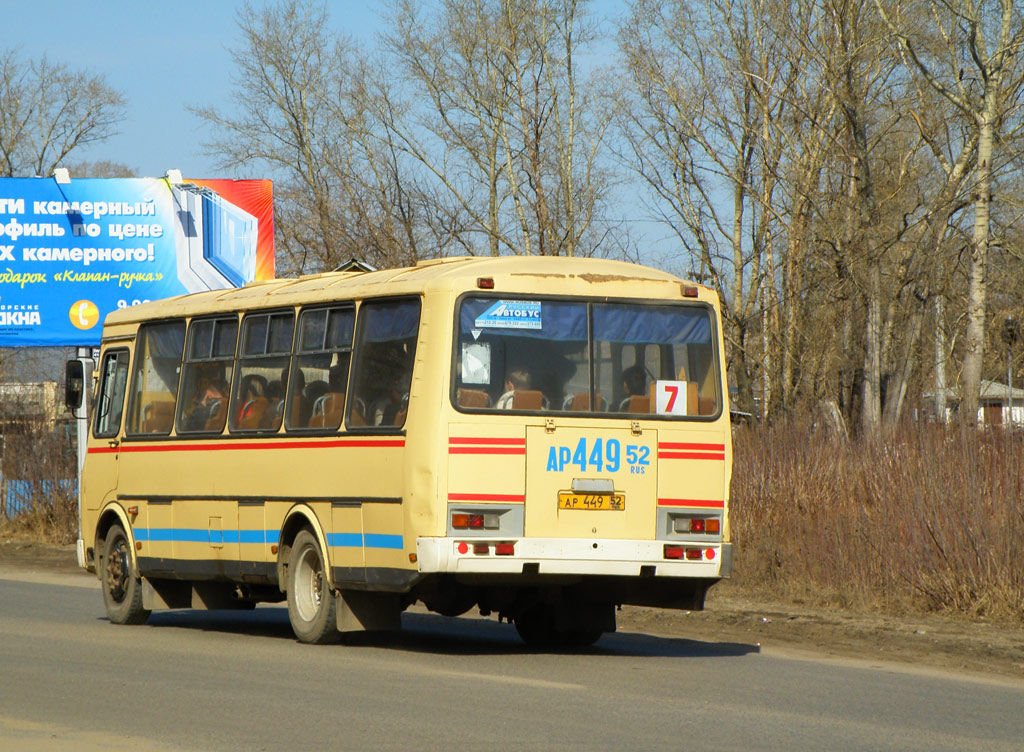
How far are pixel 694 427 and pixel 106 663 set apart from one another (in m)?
4.68

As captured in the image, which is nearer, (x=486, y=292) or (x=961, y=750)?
(x=961, y=750)

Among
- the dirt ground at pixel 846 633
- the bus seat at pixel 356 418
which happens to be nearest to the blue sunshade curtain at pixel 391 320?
the bus seat at pixel 356 418

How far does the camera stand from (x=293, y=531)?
514 inches

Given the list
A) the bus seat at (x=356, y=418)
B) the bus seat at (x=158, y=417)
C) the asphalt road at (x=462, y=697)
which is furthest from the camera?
the bus seat at (x=158, y=417)

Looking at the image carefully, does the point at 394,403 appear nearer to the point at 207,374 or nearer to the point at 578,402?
the point at 578,402

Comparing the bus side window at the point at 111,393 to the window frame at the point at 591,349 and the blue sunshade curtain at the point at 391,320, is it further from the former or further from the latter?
the window frame at the point at 591,349

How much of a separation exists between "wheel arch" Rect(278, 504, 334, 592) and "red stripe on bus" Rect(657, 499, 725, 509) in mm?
2699

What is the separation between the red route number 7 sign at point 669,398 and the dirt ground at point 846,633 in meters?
2.69

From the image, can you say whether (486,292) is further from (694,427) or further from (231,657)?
(231,657)

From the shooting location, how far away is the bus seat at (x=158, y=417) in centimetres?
1465

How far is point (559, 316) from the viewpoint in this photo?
11953mm

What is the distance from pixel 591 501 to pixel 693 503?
83 centimetres

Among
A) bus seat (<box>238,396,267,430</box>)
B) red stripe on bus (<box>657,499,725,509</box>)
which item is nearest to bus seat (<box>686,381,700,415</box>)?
red stripe on bus (<box>657,499,725,509</box>)

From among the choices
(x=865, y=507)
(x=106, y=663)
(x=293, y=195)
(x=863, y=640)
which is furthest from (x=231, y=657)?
(x=293, y=195)
